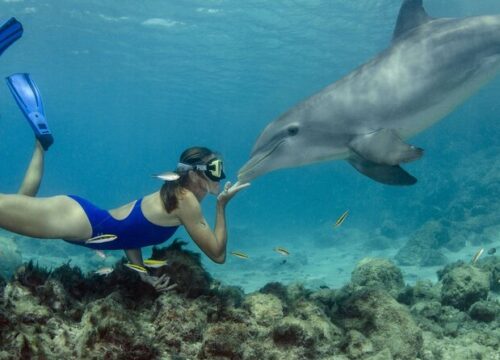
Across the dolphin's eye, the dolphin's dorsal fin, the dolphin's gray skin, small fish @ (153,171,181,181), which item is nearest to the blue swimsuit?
small fish @ (153,171,181,181)

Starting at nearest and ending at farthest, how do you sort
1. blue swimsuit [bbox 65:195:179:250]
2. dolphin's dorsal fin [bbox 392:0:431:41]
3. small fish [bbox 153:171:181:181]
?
small fish [bbox 153:171:181:181]
blue swimsuit [bbox 65:195:179:250]
dolphin's dorsal fin [bbox 392:0:431:41]

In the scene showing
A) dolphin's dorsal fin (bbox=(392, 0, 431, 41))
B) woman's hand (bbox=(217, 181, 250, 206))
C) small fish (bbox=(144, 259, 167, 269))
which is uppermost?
dolphin's dorsal fin (bbox=(392, 0, 431, 41))

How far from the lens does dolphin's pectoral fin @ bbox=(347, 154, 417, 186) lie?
507 centimetres

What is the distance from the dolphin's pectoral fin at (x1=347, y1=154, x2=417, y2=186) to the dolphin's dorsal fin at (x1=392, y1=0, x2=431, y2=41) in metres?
2.00

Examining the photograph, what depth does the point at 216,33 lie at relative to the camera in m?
28.0

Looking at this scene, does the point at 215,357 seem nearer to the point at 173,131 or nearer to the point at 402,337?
the point at 402,337

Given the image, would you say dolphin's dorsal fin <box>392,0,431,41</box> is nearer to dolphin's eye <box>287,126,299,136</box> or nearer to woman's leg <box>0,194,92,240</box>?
dolphin's eye <box>287,126,299,136</box>

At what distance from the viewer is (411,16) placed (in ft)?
19.0

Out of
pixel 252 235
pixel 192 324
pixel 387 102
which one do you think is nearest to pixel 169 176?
pixel 192 324

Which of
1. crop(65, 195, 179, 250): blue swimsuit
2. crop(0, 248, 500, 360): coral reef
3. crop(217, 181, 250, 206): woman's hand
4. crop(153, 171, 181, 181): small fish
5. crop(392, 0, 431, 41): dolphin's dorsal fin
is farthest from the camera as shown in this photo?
crop(392, 0, 431, 41): dolphin's dorsal fin

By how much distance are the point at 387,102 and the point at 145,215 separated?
131 inches

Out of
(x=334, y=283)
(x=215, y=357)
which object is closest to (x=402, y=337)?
(x=215, y=357)

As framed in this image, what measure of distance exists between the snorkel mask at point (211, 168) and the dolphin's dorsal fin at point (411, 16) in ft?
11.3

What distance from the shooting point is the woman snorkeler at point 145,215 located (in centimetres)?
410
